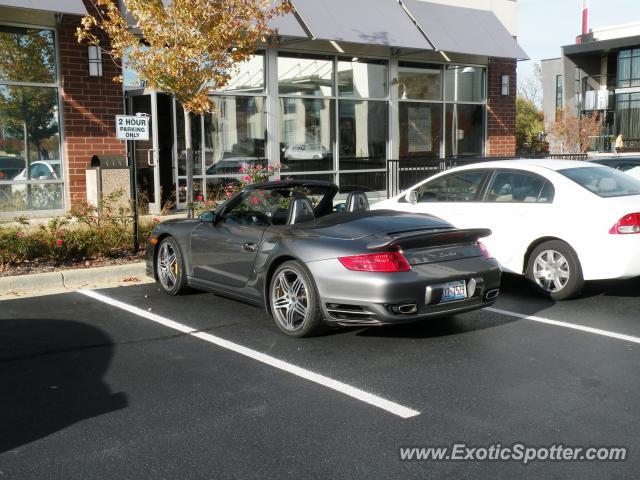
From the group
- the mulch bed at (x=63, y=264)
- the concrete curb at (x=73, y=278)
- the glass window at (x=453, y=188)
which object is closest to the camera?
the concrete curb at (x=73, y=278)

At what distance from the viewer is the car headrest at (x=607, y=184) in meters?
8.03

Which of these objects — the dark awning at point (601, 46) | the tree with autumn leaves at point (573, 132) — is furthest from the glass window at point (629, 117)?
the tree with autumn leaves at point (573, 132)

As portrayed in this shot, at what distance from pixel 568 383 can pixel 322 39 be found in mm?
11796

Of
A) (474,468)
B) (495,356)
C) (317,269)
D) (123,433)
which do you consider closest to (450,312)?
(495,356)

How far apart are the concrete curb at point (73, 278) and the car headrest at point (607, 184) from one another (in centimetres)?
570

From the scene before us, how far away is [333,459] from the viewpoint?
3896mm

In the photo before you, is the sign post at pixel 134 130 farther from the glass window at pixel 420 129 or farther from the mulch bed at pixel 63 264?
the glass window at pixel 420 129

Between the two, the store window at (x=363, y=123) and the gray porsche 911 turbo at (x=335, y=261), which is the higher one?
the store window at (x=363, y=123)

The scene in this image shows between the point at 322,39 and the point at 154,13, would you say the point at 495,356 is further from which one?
the point at 322,39

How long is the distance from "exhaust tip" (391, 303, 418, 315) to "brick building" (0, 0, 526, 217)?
849 centimetres

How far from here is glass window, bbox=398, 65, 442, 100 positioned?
61.9 feet

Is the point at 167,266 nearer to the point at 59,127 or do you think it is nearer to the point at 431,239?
the point at 431,239
